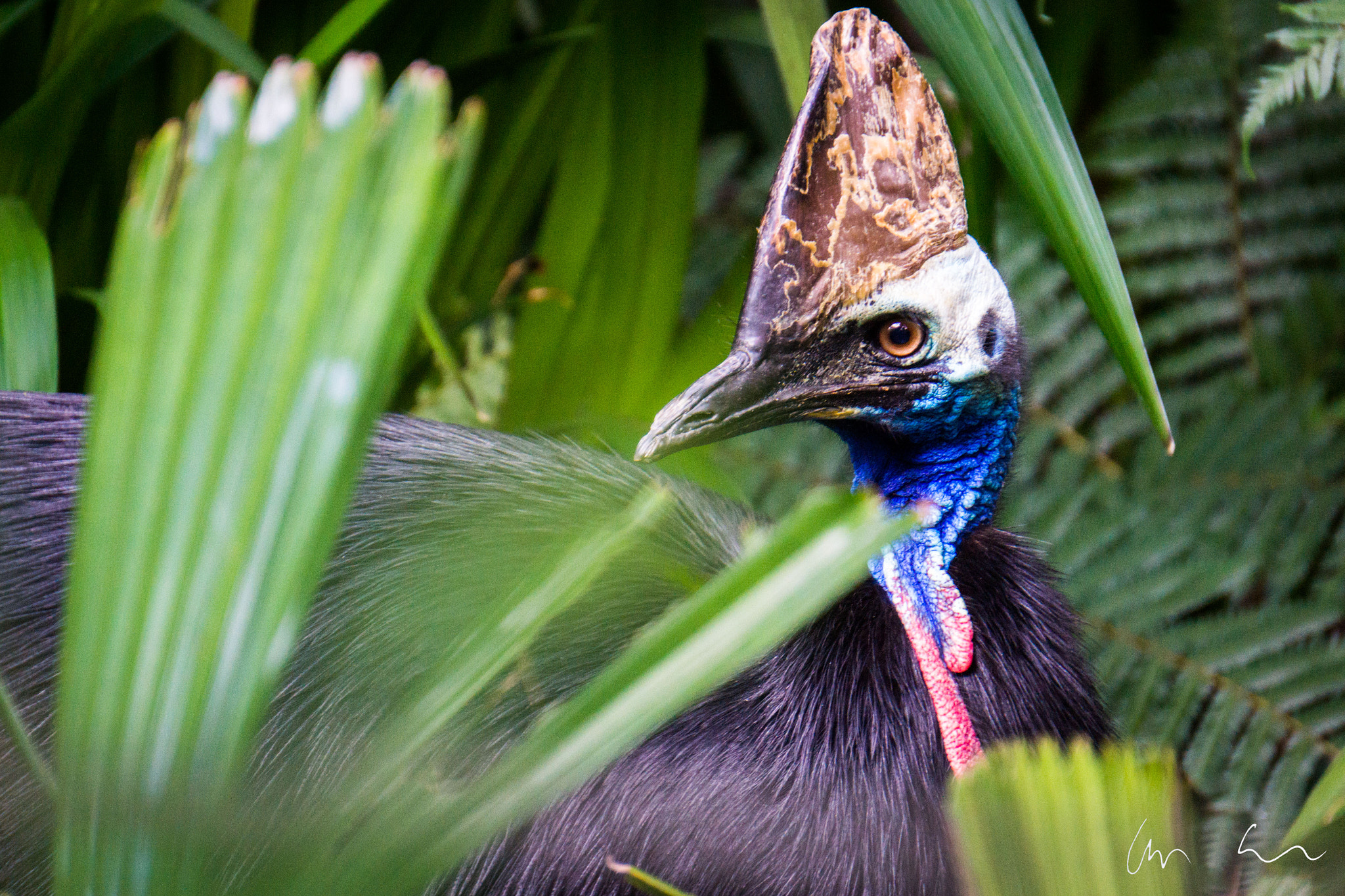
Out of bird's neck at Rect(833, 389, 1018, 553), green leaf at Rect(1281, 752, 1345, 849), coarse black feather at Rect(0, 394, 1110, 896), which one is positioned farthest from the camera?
bird's neck at Rect(833, 389, 1018, 553)

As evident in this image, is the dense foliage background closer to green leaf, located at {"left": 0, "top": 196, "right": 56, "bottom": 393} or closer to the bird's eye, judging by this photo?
green leaf, located at {"left": 0, "top": 196, "right": 56, "bottom": 393}

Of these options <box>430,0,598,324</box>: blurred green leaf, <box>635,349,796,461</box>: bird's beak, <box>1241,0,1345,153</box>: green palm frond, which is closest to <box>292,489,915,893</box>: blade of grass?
<box>635,349,796,461</box>: bird's beak

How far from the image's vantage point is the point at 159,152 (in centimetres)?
39

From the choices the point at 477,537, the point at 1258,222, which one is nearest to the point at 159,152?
the point at 477,537

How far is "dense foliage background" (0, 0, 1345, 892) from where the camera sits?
1.37 metres

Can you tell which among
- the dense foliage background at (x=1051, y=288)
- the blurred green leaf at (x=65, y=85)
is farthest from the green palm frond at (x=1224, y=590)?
the blurred green leaf at (x=65, y=85)

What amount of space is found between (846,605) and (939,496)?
0.36 ft

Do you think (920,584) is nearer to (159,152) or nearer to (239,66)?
(159,152)

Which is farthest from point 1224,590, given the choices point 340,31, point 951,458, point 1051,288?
point 340,31

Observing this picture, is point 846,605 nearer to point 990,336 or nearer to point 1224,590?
point 990,336

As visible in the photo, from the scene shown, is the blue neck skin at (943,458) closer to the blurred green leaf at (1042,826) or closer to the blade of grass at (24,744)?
the blurred green leaf at (1042,826)

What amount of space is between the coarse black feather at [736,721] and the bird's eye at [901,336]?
17cm

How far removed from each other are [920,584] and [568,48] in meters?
0.99

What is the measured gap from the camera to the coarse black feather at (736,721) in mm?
816
